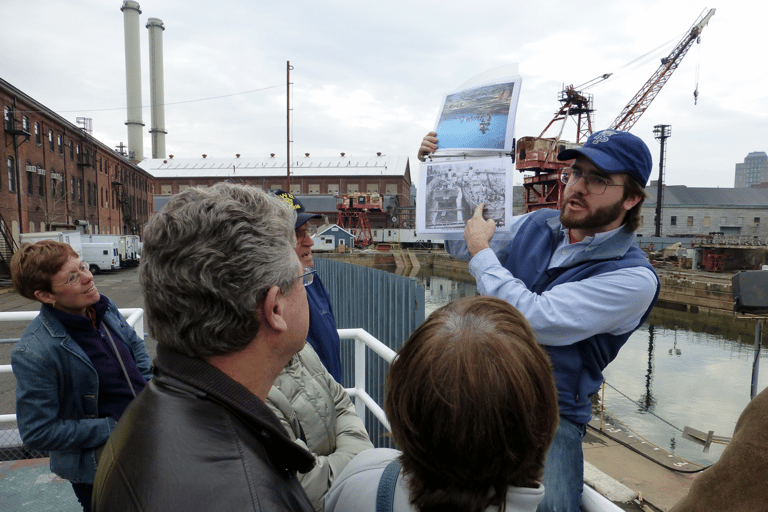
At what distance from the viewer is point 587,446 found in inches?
330

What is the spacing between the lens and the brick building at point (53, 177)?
2389 centimetres

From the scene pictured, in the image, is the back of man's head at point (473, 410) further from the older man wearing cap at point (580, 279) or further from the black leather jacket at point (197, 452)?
the older man wearing cap at point (580, 279)

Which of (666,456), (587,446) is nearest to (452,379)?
(587,446)

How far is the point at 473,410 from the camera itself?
0.77m

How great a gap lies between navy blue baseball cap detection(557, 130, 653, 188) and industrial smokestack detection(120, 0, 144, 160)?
6783cm

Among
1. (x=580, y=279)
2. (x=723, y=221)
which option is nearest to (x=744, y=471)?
(x=580, y=279)

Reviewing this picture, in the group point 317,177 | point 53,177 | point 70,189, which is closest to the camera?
point 53,177

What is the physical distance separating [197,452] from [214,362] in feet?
0.70

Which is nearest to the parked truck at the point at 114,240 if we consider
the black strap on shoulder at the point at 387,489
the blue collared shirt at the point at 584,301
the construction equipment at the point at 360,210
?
the construction equipment at the point at 360,210

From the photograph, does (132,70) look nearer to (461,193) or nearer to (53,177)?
(53,177)

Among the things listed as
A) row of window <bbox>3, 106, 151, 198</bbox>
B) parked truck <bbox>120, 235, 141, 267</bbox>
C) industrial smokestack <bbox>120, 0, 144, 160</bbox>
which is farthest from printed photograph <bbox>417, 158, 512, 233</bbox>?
industrial smokestack <bbox>120, 0, 144, 160</bbox>

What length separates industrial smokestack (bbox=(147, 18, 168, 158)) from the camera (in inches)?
2482

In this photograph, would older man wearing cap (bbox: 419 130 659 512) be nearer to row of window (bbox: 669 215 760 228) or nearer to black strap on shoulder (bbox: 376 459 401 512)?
black strap on shoulder (bbox: 376 459 401 512)

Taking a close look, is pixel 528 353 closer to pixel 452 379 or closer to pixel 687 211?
pixel 452 379
